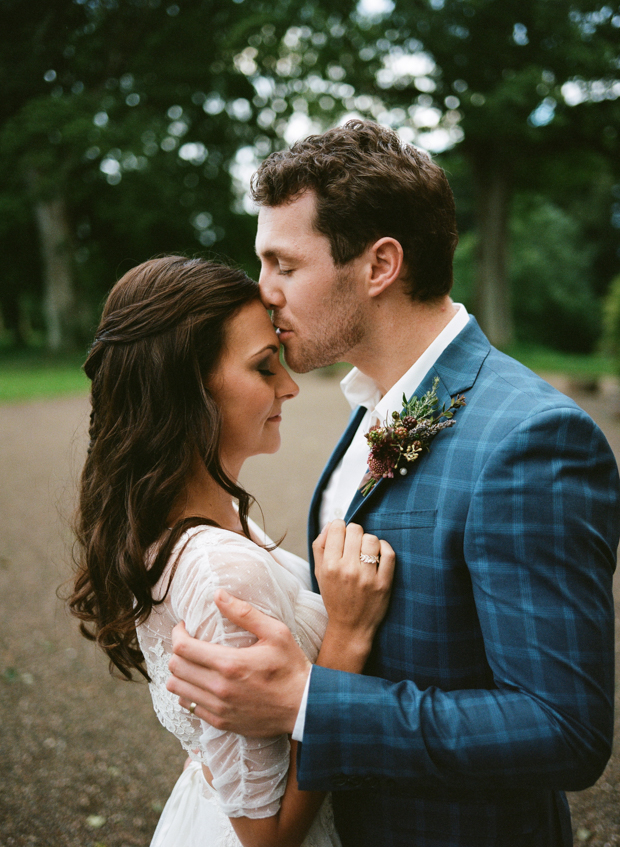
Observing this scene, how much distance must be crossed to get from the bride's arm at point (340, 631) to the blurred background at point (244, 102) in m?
14.9

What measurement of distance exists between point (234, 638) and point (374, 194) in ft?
4.69

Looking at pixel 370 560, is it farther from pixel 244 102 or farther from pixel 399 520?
pixel 244 102

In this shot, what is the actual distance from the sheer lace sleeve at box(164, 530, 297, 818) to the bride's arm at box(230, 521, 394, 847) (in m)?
0.04

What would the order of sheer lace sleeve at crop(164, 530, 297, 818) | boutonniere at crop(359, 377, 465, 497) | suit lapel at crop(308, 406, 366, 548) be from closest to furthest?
sheer lace sleeve at crop(164, 530, 297, 818) → boutonniere at crop(359, 377, 465, 497) → suit lapel at crop(308, 406, 366, 548)

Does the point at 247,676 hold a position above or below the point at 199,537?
below

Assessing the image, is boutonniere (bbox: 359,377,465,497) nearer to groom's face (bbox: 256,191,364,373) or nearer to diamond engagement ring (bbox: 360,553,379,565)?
diamond engagement ring (bbox: 360,553,379,565)

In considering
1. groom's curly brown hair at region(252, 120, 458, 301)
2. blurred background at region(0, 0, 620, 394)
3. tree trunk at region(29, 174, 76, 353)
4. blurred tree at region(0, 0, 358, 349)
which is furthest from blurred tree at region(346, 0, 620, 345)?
groom's curly brown hair at region(252, 120, 458, 301)

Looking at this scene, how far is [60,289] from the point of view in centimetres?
2652

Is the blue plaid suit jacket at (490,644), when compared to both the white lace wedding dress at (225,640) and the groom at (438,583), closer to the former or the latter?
the groom at (438,583)

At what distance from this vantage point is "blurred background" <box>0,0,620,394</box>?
20.2 m

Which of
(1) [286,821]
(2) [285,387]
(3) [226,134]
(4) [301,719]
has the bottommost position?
(1) [286,821]

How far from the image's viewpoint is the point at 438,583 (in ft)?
5.53

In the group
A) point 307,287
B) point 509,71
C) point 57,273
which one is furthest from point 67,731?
point 57,273

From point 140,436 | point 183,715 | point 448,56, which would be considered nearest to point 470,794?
point 183,715
